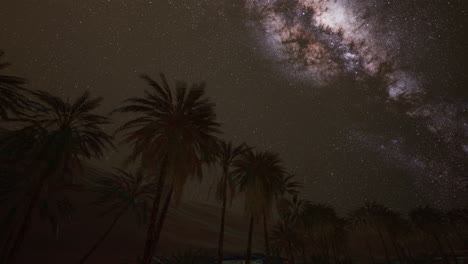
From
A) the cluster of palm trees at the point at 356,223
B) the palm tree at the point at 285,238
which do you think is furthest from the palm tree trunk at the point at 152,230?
the palm tree at the point at 285,238

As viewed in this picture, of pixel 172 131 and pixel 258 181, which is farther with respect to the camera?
pixel 258 181

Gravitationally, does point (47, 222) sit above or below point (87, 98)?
below

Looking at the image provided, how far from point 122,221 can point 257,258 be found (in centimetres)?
4388

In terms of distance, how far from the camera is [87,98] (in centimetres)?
1950

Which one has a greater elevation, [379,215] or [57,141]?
[379,215]

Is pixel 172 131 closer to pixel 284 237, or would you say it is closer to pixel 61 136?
pixel 61 136

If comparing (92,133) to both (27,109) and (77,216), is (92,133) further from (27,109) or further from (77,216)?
(77,216)

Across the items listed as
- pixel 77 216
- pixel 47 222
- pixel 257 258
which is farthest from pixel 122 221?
pixel 257 258

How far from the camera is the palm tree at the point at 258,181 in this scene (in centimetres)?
2786

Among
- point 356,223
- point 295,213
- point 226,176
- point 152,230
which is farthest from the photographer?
point 356,223

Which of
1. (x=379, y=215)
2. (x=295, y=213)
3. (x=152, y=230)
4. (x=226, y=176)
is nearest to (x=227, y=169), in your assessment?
(x=226, y=176)

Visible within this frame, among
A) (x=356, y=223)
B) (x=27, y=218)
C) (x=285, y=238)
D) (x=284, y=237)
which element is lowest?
(x=27, y=218)

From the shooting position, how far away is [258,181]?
28359 mm

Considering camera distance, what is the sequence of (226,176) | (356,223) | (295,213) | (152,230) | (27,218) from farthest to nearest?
(356,223)
(295,213)
(226,176)
(27,218)
(152,230)
